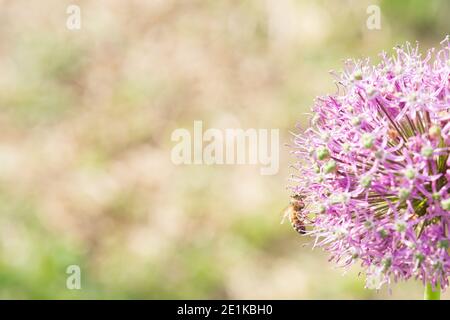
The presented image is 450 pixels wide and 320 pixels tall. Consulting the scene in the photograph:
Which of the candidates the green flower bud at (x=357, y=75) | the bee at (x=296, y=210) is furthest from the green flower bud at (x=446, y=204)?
the bee at (x=296, y=210)

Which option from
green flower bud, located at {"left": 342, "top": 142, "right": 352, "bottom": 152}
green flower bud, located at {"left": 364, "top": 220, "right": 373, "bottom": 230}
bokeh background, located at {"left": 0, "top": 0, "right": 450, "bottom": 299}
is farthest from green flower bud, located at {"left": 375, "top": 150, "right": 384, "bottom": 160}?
bokeh background, located at {"left": 0, "top": 0, "right": 450, "bottom": 299}

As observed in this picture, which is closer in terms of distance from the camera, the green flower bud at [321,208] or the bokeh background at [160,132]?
the green flower bud at [321,208]

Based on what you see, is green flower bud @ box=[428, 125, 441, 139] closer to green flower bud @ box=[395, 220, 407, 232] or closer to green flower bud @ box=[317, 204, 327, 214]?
green flower bud @ box=[395, 220, 407, 232]

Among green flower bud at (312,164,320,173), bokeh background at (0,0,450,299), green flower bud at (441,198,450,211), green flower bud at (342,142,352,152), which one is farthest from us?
bokeh background at (0,0,450,299)

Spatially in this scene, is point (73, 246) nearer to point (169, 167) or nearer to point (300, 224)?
point (169, 167)

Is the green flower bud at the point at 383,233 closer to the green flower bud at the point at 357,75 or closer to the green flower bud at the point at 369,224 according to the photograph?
the green flower bud at the point at 369,224

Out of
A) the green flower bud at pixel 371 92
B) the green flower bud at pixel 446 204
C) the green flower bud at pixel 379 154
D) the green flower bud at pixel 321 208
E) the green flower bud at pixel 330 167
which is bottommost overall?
the green flower bud at pixel 446 204
